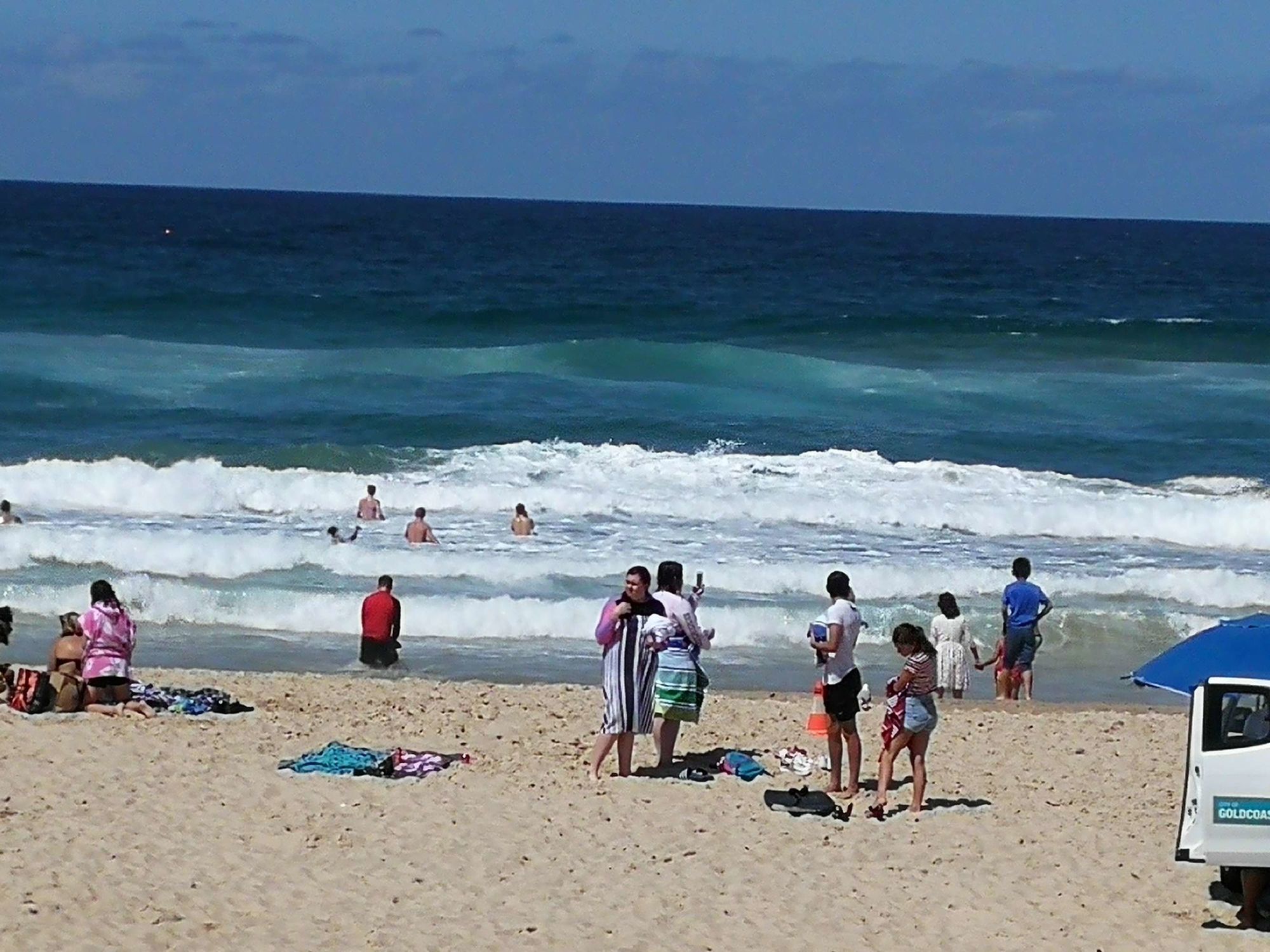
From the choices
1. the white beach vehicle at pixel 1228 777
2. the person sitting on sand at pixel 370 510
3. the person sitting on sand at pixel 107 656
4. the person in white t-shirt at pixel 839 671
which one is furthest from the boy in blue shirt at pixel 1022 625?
the person sitting on sand at pixel 370 510

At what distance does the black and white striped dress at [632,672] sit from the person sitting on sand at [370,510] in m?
10.3

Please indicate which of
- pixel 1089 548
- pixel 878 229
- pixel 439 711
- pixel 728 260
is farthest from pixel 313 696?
pixel 878 229

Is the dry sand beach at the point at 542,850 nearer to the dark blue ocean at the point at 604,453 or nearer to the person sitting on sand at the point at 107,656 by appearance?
the person sitting on sand at the point at 107,656

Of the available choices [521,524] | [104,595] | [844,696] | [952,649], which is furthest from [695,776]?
[521,524]

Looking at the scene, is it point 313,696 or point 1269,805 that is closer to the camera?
point 1269,805

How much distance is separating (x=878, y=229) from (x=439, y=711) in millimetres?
114329

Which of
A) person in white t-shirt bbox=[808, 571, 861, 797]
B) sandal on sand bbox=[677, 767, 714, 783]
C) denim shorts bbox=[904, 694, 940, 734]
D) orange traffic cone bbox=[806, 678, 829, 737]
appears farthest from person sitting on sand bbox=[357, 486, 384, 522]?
denim shorts bbox=[904, 694, 940, 734]

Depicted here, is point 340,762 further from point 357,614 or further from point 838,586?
point 357,614

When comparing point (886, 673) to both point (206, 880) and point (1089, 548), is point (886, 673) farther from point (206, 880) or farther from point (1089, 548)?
point (206, 880)

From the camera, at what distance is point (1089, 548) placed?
20234 millimetres

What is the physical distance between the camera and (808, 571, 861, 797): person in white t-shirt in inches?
391

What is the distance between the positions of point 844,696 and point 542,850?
2116 millimetres

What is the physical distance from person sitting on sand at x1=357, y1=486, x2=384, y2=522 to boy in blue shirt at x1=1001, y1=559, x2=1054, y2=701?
8.62 meters

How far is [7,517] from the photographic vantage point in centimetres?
1883
